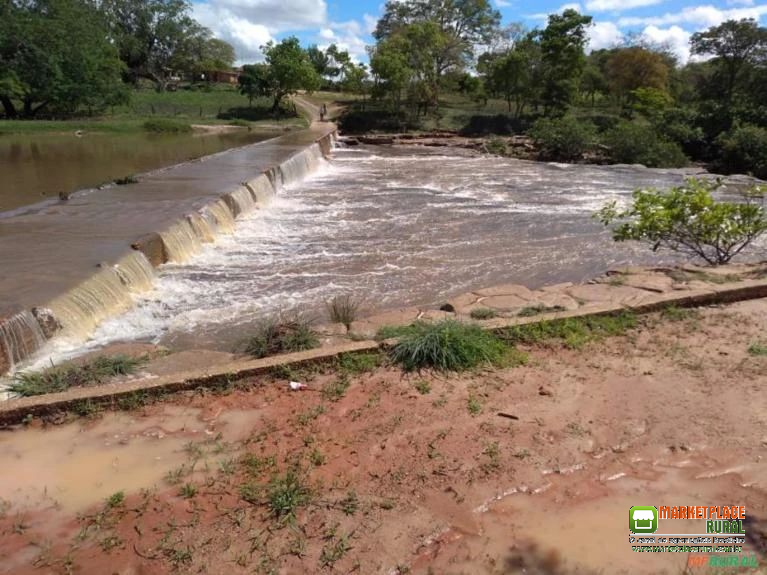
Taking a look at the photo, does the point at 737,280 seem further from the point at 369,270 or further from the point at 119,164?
the point at 119,164

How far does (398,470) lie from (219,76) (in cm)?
6185

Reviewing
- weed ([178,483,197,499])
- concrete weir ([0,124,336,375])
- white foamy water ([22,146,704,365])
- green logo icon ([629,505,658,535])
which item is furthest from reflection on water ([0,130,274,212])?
green logo icon ([629,505,658,535])

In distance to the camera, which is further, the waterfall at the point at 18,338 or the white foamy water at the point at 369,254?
the white foamy water at the point at 369,254

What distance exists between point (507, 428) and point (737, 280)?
149 inches

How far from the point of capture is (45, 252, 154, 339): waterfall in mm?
5594

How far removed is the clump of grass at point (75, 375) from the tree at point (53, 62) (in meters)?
31.2

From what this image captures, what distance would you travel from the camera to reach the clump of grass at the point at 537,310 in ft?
16.2

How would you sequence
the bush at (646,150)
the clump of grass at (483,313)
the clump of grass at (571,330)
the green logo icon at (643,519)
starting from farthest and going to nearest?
the bush at (646,150) → the clump of grass at (483,313) → the clump of grass at (571,330) → the green logo icon at (643,519)

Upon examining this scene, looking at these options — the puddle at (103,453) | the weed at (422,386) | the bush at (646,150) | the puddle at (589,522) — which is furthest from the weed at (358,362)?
the bush at (646,150)

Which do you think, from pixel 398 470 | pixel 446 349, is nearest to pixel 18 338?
pixel 446 349

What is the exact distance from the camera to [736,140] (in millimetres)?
22578

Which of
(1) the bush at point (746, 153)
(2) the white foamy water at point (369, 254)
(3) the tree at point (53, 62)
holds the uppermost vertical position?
(3) the tree at point (53, 62)

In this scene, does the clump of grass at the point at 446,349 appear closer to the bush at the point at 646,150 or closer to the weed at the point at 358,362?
the weed at the point at 358,362

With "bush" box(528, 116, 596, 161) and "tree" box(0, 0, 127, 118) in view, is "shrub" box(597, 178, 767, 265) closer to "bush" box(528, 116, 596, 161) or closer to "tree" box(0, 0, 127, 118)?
"bush" box(528, 116, 596, 161)
